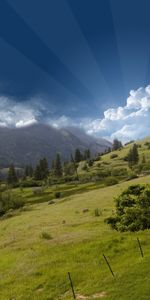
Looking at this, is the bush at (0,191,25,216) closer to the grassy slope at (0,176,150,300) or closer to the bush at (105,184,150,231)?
the grassy slope at (0,176,150,300)

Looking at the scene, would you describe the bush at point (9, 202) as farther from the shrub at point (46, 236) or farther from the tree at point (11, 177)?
the tree at point (11, 177)

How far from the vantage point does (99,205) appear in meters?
64.6

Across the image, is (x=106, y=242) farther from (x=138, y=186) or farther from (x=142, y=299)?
(x=142, y=299)

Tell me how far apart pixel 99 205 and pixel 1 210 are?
142 ft

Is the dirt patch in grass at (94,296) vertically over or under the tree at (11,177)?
under

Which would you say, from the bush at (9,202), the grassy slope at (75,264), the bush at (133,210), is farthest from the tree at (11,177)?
the bush at (133,210)

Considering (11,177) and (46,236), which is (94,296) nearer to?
(46,236)

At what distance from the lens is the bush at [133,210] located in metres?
38.1

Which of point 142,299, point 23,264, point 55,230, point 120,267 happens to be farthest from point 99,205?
point 142,299

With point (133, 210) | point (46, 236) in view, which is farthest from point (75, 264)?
point (46, 236)

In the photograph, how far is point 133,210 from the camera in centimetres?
3866

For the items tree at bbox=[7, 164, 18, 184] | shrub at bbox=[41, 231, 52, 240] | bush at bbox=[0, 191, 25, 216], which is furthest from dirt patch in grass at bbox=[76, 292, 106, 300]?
tree at bbox=[7, 164, 18, 184]

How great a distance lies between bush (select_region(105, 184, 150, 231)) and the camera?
1501 inches

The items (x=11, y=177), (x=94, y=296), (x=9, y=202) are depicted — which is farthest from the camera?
(x=11, y=177)
